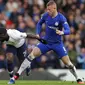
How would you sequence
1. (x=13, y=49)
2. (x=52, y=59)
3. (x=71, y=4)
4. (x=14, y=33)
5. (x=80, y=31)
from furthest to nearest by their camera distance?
(x=71, y=4) → (x=80, y=31) → (x=52, y=59) → (x=13, y=49) → (x=14, y=33)

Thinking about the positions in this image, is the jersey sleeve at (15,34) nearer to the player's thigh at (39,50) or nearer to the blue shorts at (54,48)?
the player's thigh at (39,50)

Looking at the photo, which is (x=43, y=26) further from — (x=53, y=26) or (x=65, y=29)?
(x=65, y=29)

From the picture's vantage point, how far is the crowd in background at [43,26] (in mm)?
22797

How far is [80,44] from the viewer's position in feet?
77.5

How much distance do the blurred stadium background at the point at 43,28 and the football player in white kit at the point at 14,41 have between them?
3.66 meters

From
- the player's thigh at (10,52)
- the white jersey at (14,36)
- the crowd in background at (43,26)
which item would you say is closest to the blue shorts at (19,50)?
the player's thigh at (10,52)

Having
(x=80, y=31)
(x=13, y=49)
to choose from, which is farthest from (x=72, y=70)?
(x=80, y=31)

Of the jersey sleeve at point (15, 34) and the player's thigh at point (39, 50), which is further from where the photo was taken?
the player's thigh at point (39, 50)

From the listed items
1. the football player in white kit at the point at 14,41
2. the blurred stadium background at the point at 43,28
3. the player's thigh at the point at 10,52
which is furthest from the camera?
the blurred stadium background at the point at 43,28

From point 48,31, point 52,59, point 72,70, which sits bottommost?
point 52,59

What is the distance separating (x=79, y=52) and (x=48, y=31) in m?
6.90

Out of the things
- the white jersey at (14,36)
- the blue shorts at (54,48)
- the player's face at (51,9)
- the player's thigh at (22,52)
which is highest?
the player's face at (51,9)

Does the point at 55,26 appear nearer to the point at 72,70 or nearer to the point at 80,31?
the point at 72,70

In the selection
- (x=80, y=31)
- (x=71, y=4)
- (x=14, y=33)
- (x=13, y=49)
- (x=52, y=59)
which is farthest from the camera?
(x=71, y=4)
